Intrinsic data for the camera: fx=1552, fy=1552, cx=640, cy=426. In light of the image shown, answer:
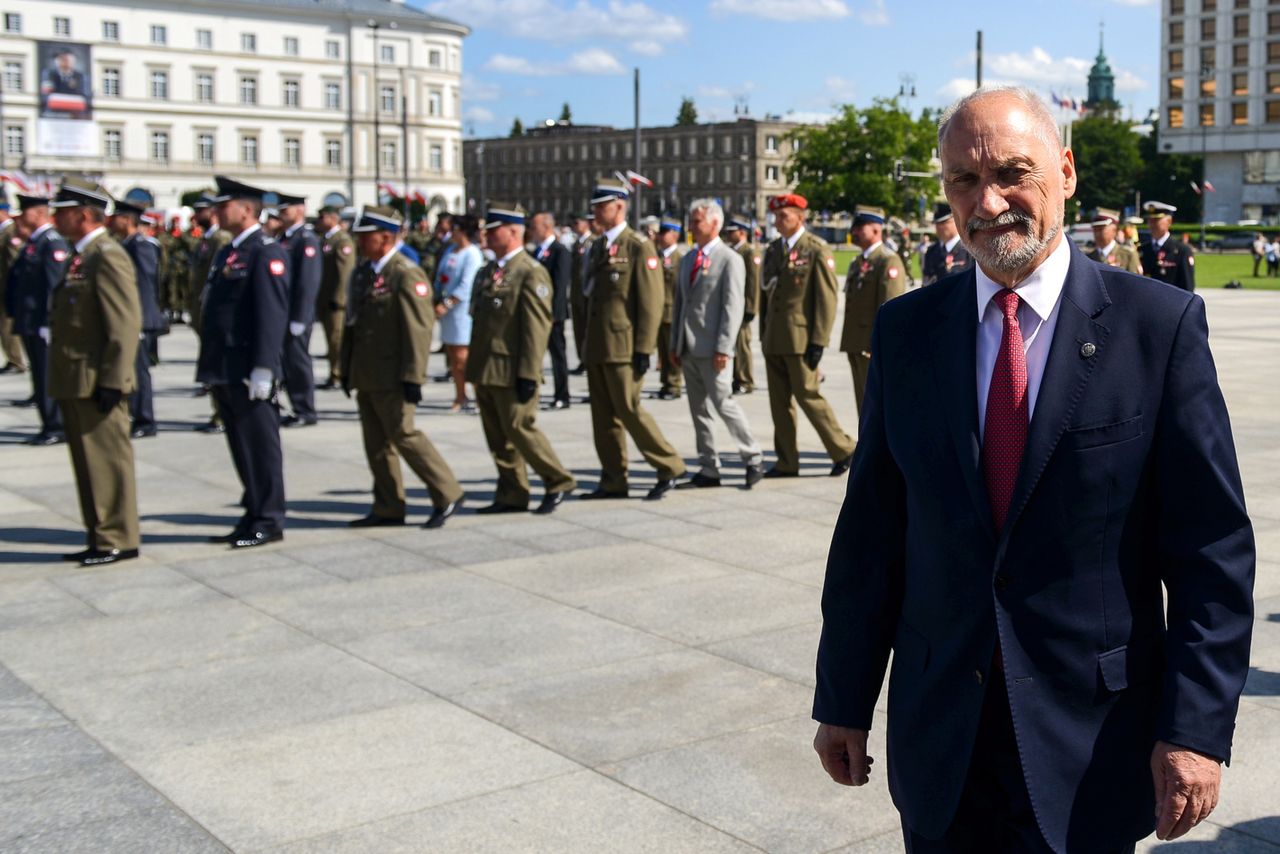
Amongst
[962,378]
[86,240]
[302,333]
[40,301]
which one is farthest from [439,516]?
[962,378]

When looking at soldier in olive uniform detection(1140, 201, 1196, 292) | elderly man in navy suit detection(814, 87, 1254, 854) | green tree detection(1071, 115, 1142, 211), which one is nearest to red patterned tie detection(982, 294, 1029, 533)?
elderly man in navy suit detection(814, 87, 1254, 854)

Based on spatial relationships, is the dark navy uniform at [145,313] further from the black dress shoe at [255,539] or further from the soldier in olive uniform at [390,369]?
the black dress shoe at [255,539]

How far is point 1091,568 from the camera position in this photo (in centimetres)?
257

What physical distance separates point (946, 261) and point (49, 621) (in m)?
8.88

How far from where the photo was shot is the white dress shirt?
2664 mm

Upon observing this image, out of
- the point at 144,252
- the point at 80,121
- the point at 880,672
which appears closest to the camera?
the point at 880,672

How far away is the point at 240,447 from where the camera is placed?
30.1ft

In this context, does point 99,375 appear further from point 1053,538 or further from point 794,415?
point 1053,538

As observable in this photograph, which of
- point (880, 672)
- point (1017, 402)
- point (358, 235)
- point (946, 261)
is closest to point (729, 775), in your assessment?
point (880, 672)

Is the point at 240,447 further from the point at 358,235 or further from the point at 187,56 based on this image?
the point at 187,56

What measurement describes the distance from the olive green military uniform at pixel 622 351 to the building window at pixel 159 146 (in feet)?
359

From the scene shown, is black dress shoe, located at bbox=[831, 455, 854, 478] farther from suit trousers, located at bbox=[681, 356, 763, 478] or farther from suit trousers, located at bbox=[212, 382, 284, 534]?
suit trousers, located at bbox=[212, 382, 284, 534]

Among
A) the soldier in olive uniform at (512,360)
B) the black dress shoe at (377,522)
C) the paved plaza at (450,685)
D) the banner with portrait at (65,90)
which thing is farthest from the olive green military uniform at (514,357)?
the banner with portrait at (65,90)

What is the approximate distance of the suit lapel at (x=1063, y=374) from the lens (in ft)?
8.38
